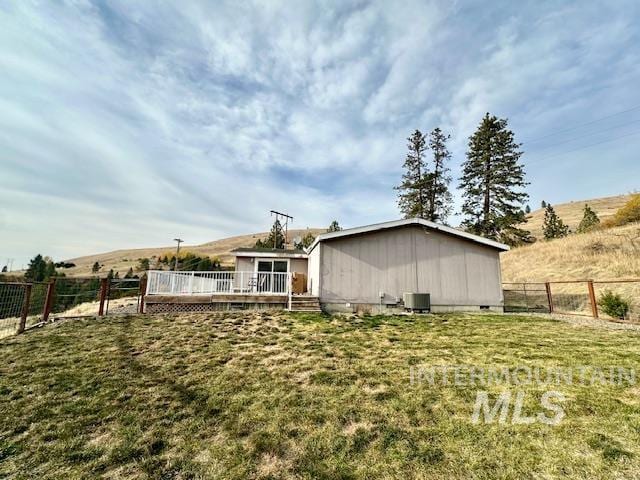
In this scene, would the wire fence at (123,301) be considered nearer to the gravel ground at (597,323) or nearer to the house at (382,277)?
the house at (382,277)

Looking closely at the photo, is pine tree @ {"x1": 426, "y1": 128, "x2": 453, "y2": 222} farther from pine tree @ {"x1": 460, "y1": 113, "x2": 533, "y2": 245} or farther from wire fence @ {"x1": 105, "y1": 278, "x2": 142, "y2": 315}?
wire fence @ {"x1": 105, "y1": 278, "x2": 142, "y2": 315}

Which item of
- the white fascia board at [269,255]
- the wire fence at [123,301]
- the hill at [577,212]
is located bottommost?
the wire fence at [123,301]

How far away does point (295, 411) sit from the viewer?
13.0 feet

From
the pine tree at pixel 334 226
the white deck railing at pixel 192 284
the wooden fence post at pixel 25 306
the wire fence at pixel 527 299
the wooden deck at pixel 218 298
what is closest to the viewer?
the wooden fence post at pixel 25 306

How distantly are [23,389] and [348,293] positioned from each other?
364 inches

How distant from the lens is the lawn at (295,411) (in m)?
2.92

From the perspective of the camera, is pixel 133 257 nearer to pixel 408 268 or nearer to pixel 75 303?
pixel 75 303

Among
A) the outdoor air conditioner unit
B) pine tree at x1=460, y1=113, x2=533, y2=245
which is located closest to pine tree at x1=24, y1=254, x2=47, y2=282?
the outdoor air conditioner unit

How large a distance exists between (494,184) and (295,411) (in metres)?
26.8

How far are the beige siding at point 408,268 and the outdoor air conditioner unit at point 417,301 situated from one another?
1.62 ft

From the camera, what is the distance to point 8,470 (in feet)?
9.80

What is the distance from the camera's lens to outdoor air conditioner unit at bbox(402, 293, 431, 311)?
1146 centimetres

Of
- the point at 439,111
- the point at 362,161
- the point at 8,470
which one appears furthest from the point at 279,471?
the point at 362,161

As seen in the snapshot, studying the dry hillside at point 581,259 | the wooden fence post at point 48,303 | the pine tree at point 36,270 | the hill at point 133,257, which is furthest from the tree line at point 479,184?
the pine tree at point 36,270
